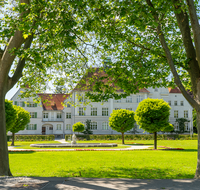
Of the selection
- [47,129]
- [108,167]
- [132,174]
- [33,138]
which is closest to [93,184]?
[132,174]

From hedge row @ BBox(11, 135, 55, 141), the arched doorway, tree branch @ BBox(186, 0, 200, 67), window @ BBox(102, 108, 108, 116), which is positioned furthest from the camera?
the arched doorway

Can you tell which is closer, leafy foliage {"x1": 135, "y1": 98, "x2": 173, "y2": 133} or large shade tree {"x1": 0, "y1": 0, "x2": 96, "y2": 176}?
large shade tree {"x1": 0, "y1": 0, "x2": 96, "y2": 176}

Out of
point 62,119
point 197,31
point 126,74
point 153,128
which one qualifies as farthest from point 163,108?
point 62,119

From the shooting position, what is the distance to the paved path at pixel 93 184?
20.5 feet

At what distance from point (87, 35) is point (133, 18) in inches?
238

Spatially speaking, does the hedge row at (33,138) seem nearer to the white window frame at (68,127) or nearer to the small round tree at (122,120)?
the white window frame at (68,127)

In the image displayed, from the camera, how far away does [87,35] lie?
12531 mm

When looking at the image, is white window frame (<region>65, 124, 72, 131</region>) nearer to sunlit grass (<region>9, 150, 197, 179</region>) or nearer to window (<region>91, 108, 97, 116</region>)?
window (<region>91, 108, 97, 116</region>)

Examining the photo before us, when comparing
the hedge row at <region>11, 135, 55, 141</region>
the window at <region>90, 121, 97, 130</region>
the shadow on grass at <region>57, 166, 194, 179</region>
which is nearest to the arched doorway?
the window at <region>90, 121, 97, 130</region>

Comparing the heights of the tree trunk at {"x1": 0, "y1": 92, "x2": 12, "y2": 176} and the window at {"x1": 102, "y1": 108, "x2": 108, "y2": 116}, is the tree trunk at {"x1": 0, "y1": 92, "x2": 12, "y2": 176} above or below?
below

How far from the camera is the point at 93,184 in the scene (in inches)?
261

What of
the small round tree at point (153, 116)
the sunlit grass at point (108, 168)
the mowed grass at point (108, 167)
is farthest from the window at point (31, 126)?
the sunlit grass at point (108, 168)

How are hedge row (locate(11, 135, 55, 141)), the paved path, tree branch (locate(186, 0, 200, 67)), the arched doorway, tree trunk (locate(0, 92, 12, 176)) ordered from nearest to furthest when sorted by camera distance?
the paved path → tree branch (locate(186, 0, 200, 67)) → tree trunk (locate(0, 92, 12, 176)) → hedge row (locate(11, 135, 55, 141)) → the arched doorway

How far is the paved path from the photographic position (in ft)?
20.5
